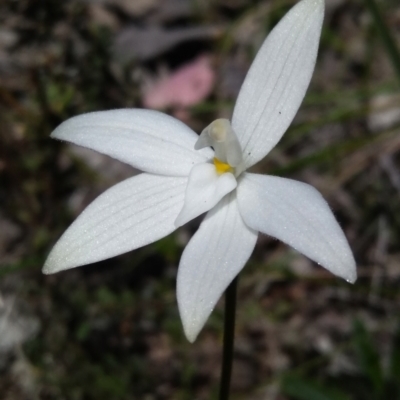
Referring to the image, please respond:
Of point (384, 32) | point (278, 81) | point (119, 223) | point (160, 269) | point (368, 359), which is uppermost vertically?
point (278, 81)

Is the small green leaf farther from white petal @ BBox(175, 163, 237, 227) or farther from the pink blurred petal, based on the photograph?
the pink blurred petal

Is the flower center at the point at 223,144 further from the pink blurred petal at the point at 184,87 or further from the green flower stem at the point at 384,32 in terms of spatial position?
the pink blurred petal at the point at 184,87

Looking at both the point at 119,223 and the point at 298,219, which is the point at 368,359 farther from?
the point at 119,223

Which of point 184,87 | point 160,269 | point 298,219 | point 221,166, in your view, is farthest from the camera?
point 184,87

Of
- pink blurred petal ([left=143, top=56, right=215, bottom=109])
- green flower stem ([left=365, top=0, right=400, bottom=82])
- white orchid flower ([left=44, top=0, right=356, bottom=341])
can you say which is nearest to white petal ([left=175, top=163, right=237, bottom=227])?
white orchid flower ([left=44, top=0, right=356, bottom=341])

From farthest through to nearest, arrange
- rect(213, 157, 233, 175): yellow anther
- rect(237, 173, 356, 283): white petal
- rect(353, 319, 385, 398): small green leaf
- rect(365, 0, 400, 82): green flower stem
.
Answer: rect(365, 0, 400, 82): green flower stem, rect(353, 319, 385, 398): small green leaf, rect(213, 157, 233, 175): yellow anther, rect(237, 173, 356, 283): white petal

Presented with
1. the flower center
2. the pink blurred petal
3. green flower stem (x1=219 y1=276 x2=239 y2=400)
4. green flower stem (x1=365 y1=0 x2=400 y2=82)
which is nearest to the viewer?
green flower stem (x1=219 y1=276 x2=239 y2=400)

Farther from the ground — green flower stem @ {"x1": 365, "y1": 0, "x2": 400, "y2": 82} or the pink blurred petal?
green flower stem @ {"x1": 365, "y1": 0, "x2": 400, "y2": 82}

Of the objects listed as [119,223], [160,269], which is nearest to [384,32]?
[160,269]

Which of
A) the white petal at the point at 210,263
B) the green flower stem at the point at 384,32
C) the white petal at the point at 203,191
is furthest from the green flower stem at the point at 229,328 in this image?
the green flower stem at the point at 384,32

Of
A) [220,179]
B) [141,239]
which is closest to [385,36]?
[220,179]
